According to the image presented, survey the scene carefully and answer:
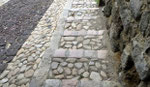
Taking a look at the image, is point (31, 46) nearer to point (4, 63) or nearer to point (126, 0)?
point (4, 63)

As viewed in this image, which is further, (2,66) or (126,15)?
(2,66)

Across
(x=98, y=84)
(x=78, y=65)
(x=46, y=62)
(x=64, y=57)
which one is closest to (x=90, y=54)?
(x=78, y=65)

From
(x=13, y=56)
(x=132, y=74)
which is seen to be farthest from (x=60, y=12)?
(x=132, y=74)

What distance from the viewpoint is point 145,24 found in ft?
3.76

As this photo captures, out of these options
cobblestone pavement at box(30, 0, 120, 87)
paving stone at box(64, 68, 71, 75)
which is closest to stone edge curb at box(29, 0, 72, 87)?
cobblestone pavement at box(30, 0, 120, 87)

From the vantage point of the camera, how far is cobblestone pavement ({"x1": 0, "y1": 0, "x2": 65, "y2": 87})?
6.13 ft

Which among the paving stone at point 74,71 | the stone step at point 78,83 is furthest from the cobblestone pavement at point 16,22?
the paving stone at point 74,71

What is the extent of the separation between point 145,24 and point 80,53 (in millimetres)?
1254

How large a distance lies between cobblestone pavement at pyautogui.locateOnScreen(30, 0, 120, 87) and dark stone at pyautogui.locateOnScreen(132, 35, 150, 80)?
58 cm

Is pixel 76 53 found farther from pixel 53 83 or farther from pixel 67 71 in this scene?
pixel 53 83

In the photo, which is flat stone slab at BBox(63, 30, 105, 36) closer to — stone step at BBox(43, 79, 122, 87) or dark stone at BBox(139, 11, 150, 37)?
stone step at BBox(43, 79, 122, 87)

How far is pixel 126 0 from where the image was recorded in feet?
5.28

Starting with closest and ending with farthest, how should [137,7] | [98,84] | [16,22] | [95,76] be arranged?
[137,7], [98,84], [95,76], [16,22]

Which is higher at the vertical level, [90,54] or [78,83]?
[90,54]
